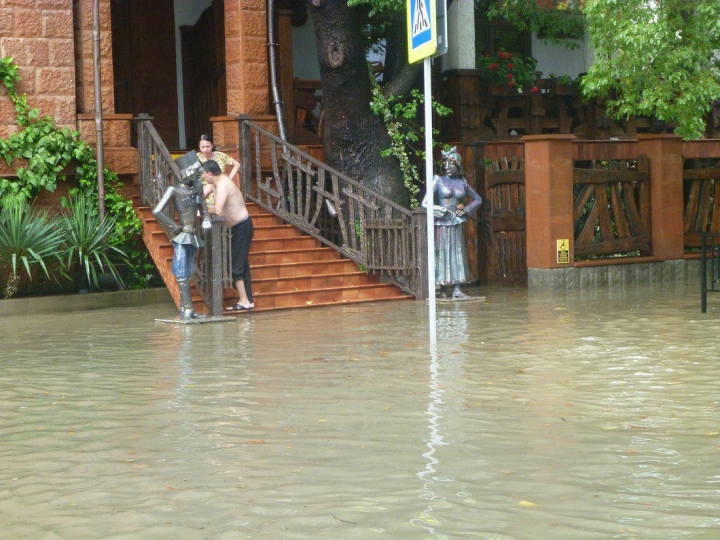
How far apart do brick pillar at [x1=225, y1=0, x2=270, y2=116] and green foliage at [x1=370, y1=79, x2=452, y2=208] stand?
175 cm

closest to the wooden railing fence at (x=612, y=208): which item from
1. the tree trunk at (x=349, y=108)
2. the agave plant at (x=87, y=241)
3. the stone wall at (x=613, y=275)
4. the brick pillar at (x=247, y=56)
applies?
the stone wall at (x=613, y=275)

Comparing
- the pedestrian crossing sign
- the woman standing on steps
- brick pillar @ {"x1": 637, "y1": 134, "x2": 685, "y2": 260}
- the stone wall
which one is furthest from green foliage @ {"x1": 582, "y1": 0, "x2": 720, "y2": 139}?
the pedestrian crossing sign

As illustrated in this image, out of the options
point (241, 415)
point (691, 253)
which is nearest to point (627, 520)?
point (241, 415)

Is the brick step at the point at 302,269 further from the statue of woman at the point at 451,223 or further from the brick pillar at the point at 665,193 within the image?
the brick pillar at the point at 665,193

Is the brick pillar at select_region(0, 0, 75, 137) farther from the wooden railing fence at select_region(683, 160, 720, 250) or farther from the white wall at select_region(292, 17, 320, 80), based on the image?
the wooden railing fence at select_region(683, 160, 720, 250)

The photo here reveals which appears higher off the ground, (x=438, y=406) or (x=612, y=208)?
(x=612, y=208)

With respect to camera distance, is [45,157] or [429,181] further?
[45,157]

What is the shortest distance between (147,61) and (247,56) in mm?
3647

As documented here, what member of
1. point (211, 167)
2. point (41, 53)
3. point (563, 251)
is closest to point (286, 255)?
point (211, 167)

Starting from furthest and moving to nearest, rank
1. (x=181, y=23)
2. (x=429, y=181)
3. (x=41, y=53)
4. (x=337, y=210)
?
(x=181, y=23) < (x=41, y=53) < (x=337, y=210) < (x=429, y=181)

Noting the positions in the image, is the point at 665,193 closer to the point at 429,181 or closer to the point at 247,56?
the point at 247,56

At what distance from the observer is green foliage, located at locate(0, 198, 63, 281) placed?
49.0 feet

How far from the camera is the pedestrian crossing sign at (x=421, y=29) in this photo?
984cm

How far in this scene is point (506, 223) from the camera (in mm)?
17562
